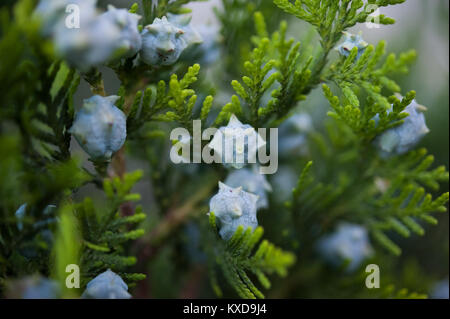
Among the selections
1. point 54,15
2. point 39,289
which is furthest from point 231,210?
point 54,15

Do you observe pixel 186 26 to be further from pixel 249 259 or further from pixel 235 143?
pixel 249 259

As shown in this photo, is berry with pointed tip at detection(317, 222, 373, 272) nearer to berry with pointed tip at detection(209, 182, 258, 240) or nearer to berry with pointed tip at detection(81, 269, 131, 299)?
berry with pointed tip at detection(209, 182, 258, 240)

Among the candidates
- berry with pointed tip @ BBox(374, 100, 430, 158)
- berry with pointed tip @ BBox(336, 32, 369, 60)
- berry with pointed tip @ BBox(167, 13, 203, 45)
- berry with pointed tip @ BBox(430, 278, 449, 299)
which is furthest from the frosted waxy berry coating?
berry with pointed tip @ BBox(430, 278, 449, 299)

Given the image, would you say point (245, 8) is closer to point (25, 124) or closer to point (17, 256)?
point (25, 124)

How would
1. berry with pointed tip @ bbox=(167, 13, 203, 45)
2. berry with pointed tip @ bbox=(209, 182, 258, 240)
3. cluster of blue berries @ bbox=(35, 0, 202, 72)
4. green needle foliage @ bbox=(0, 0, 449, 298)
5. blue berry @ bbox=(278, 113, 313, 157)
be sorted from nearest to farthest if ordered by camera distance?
cluster of blue berries @ bbox=(35, 0, 202, 72)
green needle foliage @ bbox=(0, 0, 449, 298)
berry with pointed tip @ bbox=(209, 182, 258, 240)
berry with pointed tip @ bbox=(167, 13, 203, 45)
blue berry @ bbox=(278, 113, 313, 157)

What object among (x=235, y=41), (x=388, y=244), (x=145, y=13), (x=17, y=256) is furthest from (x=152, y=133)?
(x=388, y=244)

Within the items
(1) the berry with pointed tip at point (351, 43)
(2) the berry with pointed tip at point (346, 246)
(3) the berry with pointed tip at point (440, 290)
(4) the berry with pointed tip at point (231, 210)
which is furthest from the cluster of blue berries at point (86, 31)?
(3) the berry with pointed tip at point (440, 290)

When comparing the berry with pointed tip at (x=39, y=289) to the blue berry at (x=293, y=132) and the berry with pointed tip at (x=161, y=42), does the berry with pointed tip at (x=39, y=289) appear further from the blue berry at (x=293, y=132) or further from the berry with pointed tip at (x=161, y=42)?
the blue berry at (x=293, y=132)
